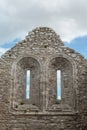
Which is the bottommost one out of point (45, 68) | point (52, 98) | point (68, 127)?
point (68, 127)

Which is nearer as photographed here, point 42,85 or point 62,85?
point 42,85

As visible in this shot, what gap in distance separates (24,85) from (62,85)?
78.1 inches

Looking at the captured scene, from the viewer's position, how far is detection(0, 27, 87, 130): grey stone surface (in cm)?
1881

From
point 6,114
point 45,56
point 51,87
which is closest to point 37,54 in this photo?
point 45,56

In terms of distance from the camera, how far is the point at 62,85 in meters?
19.7

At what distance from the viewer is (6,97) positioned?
62.7 feet

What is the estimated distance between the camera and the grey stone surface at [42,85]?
18812mm

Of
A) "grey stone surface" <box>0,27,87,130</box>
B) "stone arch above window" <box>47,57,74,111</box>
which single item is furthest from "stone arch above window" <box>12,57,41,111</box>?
"stone arch above window" <box>47,57,74,111</box>

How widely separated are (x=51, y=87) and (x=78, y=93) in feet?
4.67

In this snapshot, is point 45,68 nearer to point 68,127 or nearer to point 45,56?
point 45,56

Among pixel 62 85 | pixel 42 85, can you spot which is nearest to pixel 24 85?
pixel 42 85

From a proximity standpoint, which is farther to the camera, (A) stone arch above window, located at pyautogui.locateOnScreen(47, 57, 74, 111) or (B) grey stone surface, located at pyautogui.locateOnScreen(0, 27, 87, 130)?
(A) stone arch above window, located at pyautogui.locateOnScreen(47, 57, 74, 111)

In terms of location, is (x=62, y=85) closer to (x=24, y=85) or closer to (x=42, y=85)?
(x=42, y=85)

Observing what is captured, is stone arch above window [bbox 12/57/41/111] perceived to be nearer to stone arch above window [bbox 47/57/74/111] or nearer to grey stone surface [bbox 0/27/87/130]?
grey stone surface [bbox 0/27/87/130]
